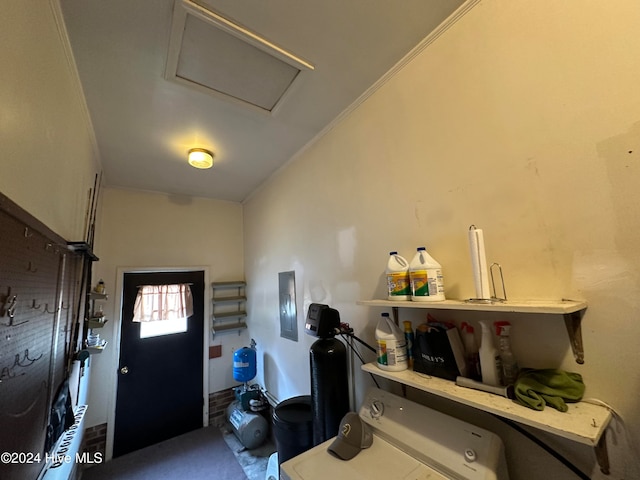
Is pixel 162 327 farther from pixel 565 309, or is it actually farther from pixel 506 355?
pixel 565 309

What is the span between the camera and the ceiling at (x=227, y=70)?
1.15m

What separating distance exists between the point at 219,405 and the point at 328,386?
7.89 ft

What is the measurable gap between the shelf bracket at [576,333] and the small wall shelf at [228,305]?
10.7ft

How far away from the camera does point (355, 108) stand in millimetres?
1770

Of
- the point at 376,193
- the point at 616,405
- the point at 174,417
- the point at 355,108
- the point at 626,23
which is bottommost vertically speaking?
the point at 174,417

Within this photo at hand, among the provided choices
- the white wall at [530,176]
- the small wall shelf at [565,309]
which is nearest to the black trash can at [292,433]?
the white wall at [530,176]

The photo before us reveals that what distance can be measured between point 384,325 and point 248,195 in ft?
9.08

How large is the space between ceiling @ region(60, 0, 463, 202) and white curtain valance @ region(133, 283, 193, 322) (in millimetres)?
1428

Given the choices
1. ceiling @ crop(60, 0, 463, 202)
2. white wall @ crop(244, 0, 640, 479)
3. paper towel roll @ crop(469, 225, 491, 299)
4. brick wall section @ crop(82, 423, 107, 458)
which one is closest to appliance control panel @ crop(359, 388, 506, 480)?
white wall @ crop(244, 0, 640, 479)

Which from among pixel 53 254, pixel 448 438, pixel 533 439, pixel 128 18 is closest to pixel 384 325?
pixel 448 438

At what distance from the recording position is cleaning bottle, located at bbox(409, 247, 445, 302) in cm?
106

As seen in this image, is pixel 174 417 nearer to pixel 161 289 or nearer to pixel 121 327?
pixel 121 327

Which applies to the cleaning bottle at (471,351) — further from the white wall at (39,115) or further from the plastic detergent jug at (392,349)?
the white wall at (39,115)

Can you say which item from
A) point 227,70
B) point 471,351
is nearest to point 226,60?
point 227,70
